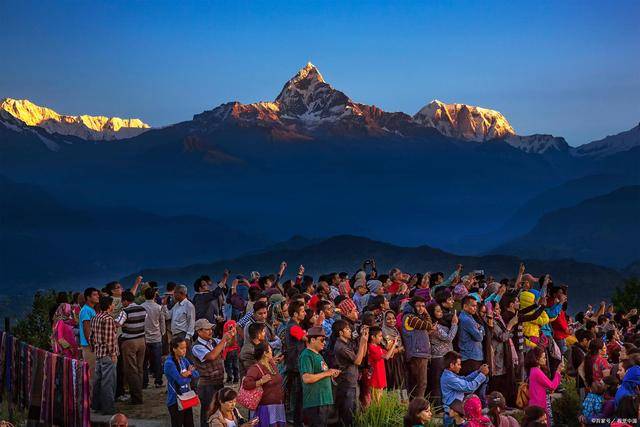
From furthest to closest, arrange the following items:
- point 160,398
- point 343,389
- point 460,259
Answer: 1. point 460,259
2. point 160,398
3. point 343,389

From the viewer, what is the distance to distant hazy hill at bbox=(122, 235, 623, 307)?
282 feet

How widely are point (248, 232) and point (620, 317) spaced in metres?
106

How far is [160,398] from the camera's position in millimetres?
13477

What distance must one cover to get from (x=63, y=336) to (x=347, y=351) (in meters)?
5.07

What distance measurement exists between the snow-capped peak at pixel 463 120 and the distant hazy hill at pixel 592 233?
27.8m

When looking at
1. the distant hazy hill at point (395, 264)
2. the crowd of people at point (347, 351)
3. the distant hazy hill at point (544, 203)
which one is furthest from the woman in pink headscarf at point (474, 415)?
the distant hazy hill at point (544, 203)

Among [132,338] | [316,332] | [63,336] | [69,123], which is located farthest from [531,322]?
[69,123]

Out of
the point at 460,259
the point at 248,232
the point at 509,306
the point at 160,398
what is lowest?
the point at 160,398

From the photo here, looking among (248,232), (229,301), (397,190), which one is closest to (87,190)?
(248,232)

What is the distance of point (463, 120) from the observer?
154875 mm

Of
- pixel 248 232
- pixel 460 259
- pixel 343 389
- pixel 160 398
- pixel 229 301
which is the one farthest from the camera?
pixel 248 232

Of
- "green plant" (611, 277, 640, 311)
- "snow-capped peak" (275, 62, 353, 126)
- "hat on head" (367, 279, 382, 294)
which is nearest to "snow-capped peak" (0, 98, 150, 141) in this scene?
"snow-capped peak" (275, 62, 353, 126)

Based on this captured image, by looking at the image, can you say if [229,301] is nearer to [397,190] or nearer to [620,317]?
[620,317]

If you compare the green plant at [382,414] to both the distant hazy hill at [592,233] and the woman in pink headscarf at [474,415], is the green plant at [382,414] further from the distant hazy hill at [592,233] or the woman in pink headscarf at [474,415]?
the distant hazy hill at [592,233]
